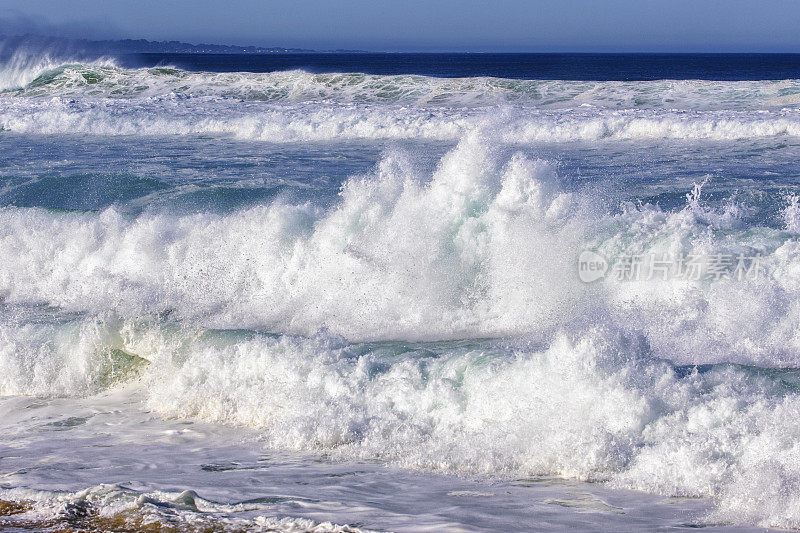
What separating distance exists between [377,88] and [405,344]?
2149 cm

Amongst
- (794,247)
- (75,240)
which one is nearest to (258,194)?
(75,240)

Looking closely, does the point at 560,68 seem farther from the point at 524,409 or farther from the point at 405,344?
the point at 524,409

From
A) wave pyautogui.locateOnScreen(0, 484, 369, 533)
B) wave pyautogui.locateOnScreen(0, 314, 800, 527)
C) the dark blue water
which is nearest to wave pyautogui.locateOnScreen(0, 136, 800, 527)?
wave pyautogui.locateOnScreen(0, 314, 800, 527)

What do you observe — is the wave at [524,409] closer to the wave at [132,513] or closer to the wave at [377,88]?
the wave at [132,513]

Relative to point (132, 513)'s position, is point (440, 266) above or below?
above

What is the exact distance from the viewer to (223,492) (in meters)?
3.85

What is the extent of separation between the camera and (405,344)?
20.9 feet

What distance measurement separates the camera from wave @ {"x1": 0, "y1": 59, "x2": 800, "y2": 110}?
22781 mm

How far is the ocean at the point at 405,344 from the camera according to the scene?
3.79m

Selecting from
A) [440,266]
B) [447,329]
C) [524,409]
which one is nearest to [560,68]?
[440,266]

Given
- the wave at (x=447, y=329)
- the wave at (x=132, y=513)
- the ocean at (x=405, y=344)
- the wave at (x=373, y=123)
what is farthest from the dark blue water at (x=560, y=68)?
the wave at (x=132, y=513)

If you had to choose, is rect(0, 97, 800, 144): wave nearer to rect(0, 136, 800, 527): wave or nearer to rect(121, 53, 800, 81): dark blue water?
rect(0, 136, 800, 527): wave

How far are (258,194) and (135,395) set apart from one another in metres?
5.10

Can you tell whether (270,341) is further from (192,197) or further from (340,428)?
(192,197)
